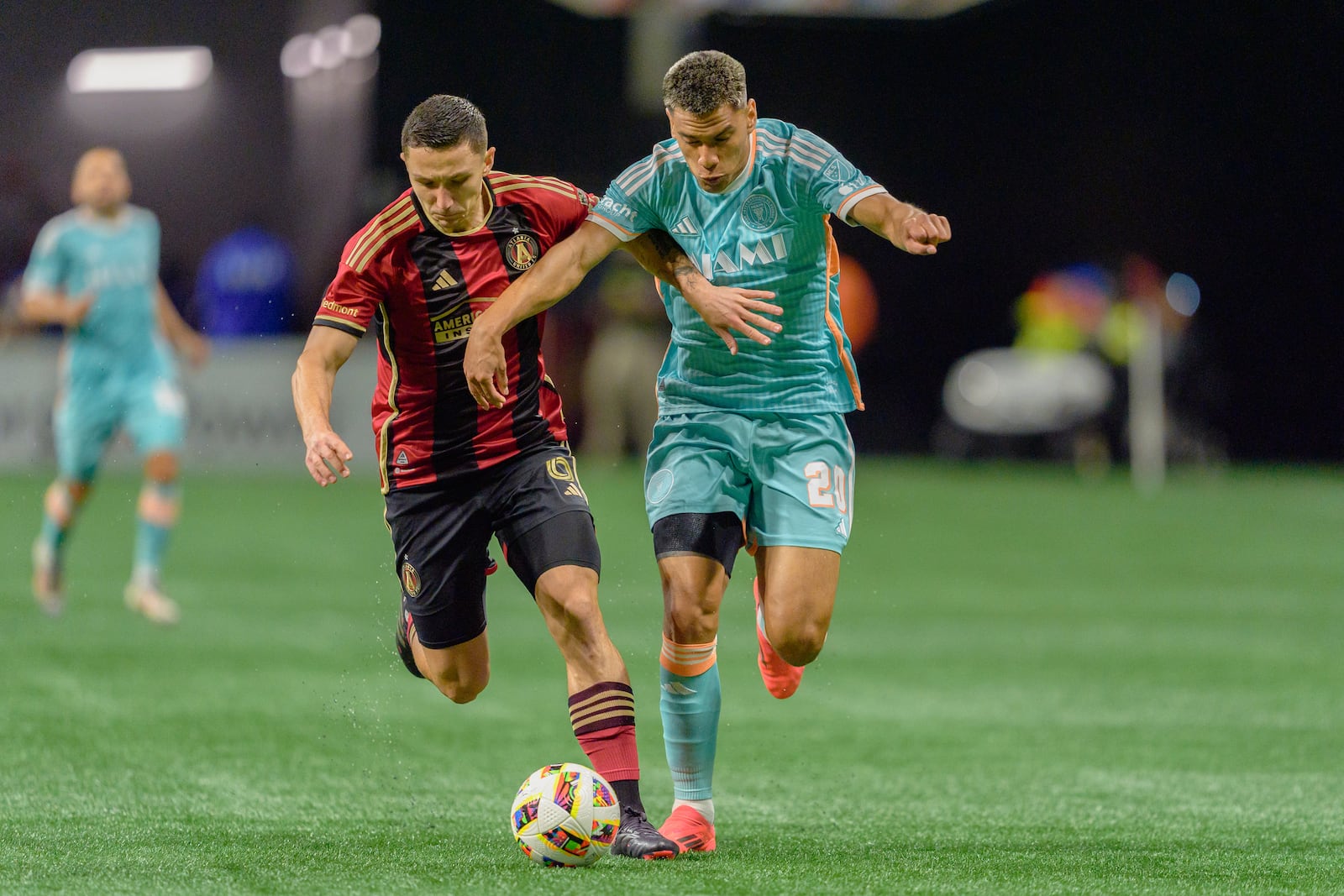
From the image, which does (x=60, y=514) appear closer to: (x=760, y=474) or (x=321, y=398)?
(x=321, y=398)

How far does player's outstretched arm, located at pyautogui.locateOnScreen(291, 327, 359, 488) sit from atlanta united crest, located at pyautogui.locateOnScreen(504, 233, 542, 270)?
503 millimetres

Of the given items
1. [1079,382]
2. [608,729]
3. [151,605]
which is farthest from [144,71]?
[608,729]

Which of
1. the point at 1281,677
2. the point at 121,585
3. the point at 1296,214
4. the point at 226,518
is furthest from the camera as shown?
the point at 1296,214

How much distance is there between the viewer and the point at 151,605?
9.47 metres

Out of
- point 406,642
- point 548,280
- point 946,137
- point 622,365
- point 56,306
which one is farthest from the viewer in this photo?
point 946,137

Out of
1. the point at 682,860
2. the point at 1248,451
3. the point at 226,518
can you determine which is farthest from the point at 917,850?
the point at 1248,451

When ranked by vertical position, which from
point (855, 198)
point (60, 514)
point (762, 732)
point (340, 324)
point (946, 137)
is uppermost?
point (946, 137)

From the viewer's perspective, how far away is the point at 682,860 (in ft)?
14.6

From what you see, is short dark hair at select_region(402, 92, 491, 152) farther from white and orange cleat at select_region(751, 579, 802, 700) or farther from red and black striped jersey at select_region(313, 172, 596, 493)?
white and orange cleat at select_region(751, 579, 802, 700)

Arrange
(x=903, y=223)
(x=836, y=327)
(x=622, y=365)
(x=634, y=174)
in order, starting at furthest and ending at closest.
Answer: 1. (x=622, y=365)
2. (x=836, y=327)
3. (x=634, y=174)
4. (x=903, y=223)

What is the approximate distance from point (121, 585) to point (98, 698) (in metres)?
4.16

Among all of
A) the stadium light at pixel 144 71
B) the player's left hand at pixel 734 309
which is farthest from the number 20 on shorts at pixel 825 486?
the stadium light at pixel 144 71

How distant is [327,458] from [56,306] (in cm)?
592

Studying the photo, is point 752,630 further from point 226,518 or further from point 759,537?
point 226,518
